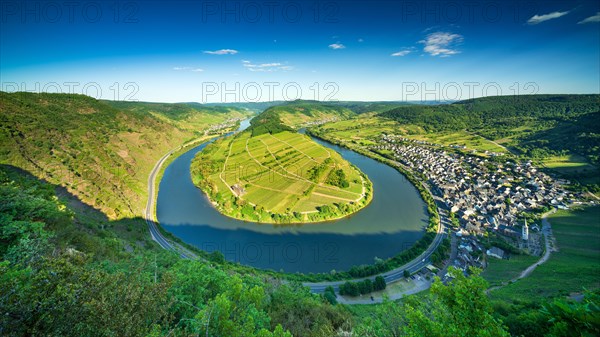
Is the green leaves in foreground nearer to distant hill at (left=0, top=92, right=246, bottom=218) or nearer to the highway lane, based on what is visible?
the highway lane

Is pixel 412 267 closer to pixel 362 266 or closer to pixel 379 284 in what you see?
pixel 379 284

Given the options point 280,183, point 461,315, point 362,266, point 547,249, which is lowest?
point 362,266

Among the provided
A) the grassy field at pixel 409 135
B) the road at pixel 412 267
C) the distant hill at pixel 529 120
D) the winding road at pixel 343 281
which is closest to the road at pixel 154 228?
the winding road at pixel 343 281

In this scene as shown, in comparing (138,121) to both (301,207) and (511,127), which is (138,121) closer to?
(301,207)

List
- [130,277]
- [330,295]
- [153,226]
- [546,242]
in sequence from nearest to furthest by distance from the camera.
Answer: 1. [130,277]
2. [330,295]
3. [546,242]
4. [153,226]

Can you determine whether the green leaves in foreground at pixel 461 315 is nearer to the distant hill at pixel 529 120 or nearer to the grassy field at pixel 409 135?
the distant hill at pixel 529 120

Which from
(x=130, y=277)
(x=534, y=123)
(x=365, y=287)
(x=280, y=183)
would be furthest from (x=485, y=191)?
(x=534, y=123)

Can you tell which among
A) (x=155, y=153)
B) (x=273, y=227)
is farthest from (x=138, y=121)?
(x=273, y=227)
